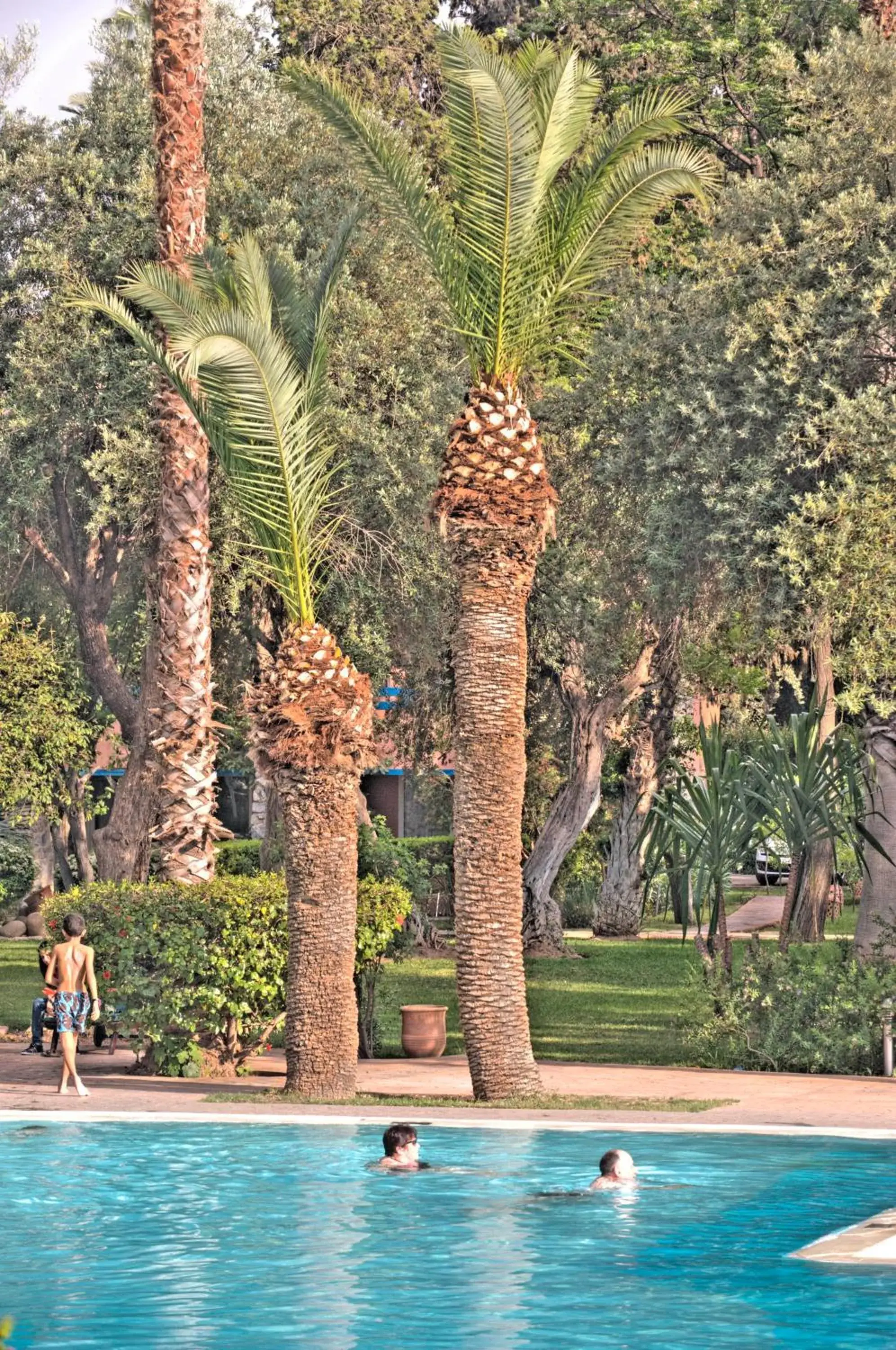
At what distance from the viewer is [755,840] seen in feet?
67.5

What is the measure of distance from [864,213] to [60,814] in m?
23.9

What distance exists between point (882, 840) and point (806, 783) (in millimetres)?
1994

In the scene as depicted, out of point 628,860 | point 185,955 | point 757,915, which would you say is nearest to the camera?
point 185,955

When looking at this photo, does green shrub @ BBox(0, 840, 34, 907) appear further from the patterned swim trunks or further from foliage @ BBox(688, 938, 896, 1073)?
the patterned swim trunks

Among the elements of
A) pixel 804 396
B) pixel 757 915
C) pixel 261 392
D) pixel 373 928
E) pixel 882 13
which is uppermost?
pixel 882 13

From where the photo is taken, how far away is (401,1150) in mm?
14359

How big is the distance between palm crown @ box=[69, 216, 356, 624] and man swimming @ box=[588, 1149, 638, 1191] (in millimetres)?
5962

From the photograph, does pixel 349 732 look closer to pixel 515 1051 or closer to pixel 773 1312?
pixel 515 1051

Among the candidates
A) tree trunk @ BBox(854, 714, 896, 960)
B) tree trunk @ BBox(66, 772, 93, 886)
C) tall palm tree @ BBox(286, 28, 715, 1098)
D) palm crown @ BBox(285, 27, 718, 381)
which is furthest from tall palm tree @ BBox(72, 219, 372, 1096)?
tree trunk @ BBox(66, 772, 93, 886)

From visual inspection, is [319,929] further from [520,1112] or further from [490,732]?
[520,1112]

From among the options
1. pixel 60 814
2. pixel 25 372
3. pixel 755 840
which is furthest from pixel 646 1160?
pixel 60 814

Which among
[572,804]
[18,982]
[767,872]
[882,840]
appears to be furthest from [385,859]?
[767,872]

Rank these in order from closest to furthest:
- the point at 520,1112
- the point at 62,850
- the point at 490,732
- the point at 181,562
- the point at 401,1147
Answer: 1. the point at 401,1147
2. the point at 520,1112
3. the point at 490,732
4. the point at 181,562
5. the point at 62,850

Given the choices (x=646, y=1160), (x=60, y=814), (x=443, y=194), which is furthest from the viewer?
(x=60, y=814)
